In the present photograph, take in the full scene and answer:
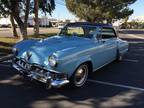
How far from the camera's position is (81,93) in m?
6.69

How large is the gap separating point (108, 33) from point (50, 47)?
2.96 meters

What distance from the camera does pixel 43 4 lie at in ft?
68.9

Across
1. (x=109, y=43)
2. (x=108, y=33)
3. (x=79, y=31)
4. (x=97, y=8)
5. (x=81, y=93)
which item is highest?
(x=97, y=8)

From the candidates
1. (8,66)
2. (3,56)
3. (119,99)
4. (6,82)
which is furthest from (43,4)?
(119,99)

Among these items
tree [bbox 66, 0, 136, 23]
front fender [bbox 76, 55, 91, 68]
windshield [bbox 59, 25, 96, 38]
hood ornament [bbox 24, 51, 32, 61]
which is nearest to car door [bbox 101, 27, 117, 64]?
windshield [bbox 59, 25, 96, 38]

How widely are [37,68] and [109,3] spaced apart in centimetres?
4700

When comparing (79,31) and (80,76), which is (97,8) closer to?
(79,31)

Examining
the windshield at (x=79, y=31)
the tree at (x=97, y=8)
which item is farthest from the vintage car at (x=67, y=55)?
the tree at (x=97, y=8)

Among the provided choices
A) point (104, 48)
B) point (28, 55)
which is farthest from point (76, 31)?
point (28, 55)

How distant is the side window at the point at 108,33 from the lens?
8762 millimetres

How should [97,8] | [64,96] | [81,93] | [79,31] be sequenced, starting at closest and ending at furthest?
[64,96] → [81,93] → [79,31] → [97,8]

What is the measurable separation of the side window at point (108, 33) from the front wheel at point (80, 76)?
1.67 m

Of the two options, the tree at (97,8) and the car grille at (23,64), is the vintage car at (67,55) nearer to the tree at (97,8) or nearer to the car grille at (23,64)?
the car grille at (23,64)

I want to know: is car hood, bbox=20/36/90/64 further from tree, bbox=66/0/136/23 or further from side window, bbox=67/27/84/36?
tree, bbox=66/0/136/23
